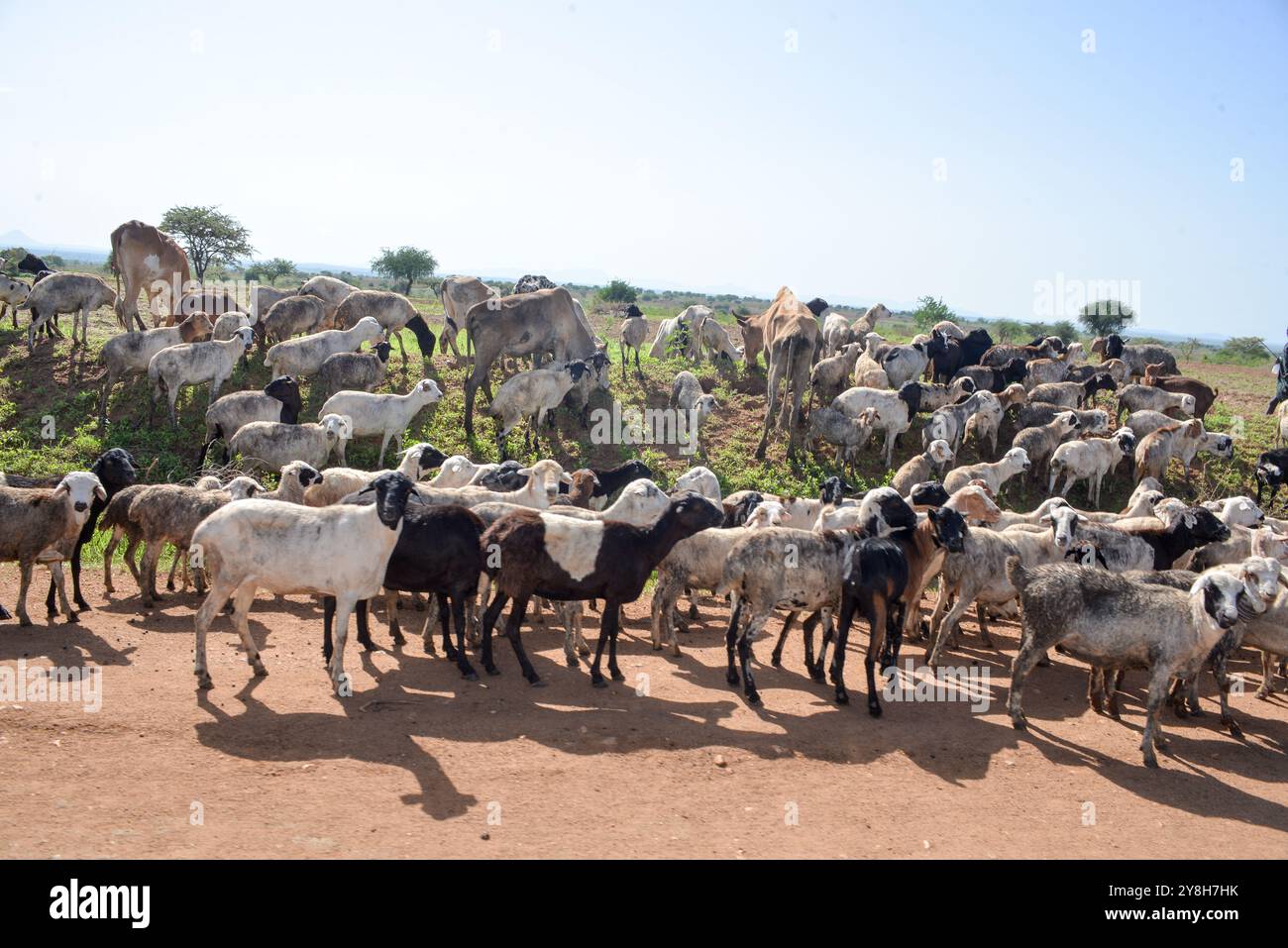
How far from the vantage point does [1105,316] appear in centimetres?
4553

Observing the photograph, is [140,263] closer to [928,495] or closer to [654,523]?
[654,523]

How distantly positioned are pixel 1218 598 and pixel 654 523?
520cm

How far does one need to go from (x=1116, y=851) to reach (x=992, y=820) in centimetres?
83

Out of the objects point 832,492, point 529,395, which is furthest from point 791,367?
point 832,492

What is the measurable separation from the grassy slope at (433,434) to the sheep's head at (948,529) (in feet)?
23.1

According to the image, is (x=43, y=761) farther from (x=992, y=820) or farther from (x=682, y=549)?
(x=992, y=820)

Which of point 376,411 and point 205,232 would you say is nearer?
point 376,411

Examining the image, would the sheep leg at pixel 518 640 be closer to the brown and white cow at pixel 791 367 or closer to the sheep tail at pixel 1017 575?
the sheep tail at pixel 1017 575

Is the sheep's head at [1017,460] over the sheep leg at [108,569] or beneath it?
over

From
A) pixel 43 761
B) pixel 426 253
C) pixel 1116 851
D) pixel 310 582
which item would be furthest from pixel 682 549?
pixel 426 253

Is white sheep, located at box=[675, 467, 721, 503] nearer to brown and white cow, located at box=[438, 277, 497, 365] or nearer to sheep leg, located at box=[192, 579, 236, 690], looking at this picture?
sheep leg, located at box=[192, 579, 236, 690]

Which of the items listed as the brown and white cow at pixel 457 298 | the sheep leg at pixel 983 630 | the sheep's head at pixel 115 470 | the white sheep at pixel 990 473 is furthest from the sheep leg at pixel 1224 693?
the brown and white cow at pixel 457 298

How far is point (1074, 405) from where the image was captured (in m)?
20.2

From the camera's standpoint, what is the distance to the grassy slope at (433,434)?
1597 centimetres
